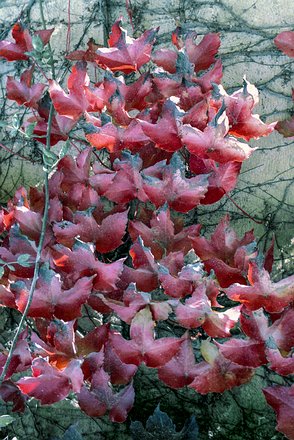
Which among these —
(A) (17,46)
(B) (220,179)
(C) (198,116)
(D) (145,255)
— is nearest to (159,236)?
(D) (145,255)

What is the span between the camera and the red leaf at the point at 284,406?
1.22m

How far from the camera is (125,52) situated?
163 centimetres

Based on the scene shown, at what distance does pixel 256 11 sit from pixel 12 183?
1.04 m

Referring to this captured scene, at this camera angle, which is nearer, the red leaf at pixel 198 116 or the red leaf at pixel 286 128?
the red leaf at pixel 198 116

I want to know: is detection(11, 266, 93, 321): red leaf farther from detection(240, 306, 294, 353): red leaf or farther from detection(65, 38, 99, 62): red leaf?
detection(65, 38, 99, 62): red leaf

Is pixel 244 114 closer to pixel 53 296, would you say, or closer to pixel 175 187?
pixel 175 187

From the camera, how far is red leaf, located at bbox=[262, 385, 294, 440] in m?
1.22

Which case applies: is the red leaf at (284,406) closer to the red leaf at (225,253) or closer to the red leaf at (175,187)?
the red leaf at (225,253)

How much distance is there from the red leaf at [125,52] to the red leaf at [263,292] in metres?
0.71

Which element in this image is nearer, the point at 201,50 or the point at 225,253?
the point at 225,253

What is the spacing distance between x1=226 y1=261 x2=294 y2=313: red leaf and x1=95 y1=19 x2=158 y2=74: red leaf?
0.71 meters

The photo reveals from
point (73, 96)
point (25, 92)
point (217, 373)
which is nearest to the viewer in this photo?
point (217, 373)

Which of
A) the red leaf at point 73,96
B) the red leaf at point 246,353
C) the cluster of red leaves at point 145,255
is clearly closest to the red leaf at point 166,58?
the cluster of red leaves at point 145,255

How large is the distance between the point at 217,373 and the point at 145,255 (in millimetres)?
316
